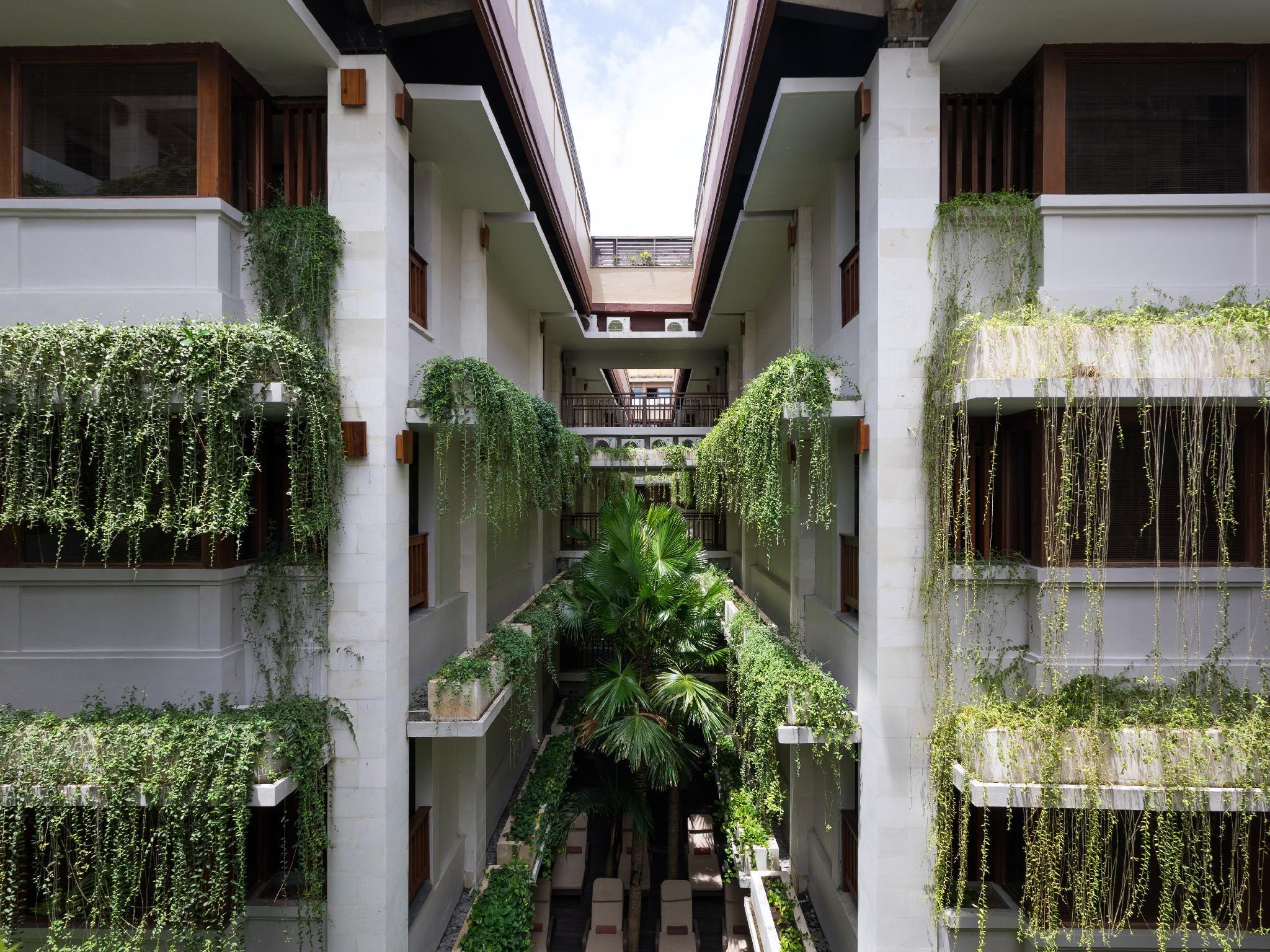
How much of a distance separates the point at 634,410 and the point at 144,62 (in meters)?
14.2

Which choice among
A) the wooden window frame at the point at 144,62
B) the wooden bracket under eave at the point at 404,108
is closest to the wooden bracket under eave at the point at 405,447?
the wooden window frame at the point at 144,62

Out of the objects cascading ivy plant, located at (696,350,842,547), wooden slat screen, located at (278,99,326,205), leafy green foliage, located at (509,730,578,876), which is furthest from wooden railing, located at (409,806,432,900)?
wooden slat screen, located at (278,99,326,205)

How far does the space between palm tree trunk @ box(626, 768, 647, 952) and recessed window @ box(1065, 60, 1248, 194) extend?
874cm

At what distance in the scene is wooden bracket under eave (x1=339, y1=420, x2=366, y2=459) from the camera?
6273 millimetres

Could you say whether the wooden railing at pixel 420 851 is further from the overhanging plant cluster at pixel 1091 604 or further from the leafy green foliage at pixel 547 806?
the overhanging plant cluster at pixel 1091 604

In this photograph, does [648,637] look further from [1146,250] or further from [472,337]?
[1146,250]

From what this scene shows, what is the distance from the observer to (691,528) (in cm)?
1820

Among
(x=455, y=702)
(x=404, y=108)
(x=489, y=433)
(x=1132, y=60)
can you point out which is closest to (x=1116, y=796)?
(x=455, y=702)

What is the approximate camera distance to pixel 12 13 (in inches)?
214

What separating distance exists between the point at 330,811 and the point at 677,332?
13.3 meters

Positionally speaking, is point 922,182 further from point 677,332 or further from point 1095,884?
point 677,332

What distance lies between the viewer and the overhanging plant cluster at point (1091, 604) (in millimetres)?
5305

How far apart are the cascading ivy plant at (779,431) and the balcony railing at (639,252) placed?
10899 millimetres

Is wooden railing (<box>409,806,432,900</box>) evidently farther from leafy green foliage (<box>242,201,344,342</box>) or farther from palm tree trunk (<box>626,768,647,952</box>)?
leafy green foliage (<box>242,201,344,342</box>)
